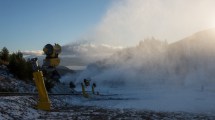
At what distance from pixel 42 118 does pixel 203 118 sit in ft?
23.2

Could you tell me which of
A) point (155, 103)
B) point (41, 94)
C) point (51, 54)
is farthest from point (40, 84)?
point (155, 103)

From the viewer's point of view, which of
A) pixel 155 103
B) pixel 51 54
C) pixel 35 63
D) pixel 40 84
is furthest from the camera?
pixel 155 103

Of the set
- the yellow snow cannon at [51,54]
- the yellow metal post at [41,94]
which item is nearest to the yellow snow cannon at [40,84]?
the yellow metal post at [41,94]

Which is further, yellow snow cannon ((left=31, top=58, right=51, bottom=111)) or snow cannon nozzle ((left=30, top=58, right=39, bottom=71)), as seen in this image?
yellow snow cannon ((left=31, top=58, right=51, bottom=111))

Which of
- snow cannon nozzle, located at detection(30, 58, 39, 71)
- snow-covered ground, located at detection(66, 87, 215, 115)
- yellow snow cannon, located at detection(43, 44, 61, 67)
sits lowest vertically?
snow-covered ground, located at detection(66, 87, 215, 115)

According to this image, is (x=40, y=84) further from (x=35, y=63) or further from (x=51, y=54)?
(x=51, y=54)

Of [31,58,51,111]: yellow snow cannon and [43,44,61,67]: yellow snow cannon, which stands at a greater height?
[43,44,61,67]: yellow snow cannon

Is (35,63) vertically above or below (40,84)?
above

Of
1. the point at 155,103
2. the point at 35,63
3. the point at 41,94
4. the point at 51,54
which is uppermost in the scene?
the point at 51,54


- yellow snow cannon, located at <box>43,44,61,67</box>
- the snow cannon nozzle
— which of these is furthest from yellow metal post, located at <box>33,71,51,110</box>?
yellow snow cannon, located at <box>43,44,61,67</box>

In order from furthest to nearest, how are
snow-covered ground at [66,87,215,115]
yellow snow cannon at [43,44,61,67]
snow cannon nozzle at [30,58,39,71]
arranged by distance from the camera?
1. snow-covered ground at [66,87,215,115]
2. yellow snow cannon at [43,44,61,67]
3. snow cannon nozzle at [30,58,39,71]

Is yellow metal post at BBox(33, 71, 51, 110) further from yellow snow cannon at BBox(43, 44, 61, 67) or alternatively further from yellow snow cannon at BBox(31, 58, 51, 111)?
yellow snow cannon at BBox(43, 44, 61, 67)

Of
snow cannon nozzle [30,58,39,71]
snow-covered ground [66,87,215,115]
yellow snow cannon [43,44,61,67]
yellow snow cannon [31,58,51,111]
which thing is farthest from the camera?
snow-covered ground [66,87,215,115]

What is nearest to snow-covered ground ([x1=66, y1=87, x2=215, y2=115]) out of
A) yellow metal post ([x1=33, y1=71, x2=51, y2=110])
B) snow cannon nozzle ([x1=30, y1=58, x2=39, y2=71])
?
yellow metal post ([x1=33, y1=71, x2=51, y2=110])
